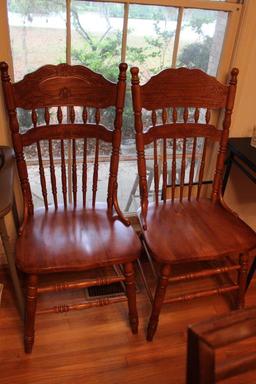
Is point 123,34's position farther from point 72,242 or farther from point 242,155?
point 72,242

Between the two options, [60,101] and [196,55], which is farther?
[196,55]

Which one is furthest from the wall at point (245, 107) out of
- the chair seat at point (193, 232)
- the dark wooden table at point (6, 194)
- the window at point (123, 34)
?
Result: the dark wooden table at point (6, 194)

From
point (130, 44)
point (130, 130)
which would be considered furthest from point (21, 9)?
point (130, 130)

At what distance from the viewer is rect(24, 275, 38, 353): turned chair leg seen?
1.17 m

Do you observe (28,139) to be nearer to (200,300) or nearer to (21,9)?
(21,9)

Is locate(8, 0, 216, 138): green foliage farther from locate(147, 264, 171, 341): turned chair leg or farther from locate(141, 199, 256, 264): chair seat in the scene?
locate(147, 264, 171, 341): turned chair leg

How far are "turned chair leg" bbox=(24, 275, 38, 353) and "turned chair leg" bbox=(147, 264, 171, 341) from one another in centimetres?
46

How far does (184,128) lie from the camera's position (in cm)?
142

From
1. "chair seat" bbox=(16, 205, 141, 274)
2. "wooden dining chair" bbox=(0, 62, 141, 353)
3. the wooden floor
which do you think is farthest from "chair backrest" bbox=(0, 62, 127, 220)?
the wooden floor

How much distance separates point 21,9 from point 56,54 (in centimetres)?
20

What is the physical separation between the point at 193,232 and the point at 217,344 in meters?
0.89

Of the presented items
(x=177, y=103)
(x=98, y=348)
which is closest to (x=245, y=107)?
(x=177, y=103)

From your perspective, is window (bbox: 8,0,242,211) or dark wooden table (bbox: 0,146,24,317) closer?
dark wooden table (bbox: 0,146,24,317)

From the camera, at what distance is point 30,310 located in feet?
3.97
